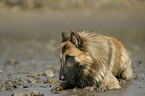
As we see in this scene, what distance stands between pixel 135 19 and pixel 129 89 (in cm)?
1867

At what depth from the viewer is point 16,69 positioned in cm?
1210

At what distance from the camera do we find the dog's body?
7.61m

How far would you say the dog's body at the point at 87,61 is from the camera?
7609 millimetres

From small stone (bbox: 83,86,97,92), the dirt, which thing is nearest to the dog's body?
small stone (bbox: 83,86,97,92)

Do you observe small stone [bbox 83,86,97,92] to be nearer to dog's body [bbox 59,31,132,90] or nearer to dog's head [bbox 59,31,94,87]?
dog's body [bbox 59,31,132,90]

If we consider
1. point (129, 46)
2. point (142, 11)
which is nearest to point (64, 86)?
point (129, 46)

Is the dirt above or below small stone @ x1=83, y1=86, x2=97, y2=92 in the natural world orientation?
above

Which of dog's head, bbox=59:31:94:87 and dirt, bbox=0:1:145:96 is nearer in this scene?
dog's head, bbox=59:31:94:87

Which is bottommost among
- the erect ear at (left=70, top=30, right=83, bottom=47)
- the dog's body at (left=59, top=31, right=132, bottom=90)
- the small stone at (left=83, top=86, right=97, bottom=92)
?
the small stone at (left=83, top=86, right=97, bottom=92)

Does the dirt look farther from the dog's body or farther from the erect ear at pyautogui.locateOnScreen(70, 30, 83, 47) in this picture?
the erect ear at pyautogui.locateOnScreen(70, 30, 83, 47)

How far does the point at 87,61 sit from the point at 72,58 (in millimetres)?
357

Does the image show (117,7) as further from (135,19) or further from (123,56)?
(123,56)

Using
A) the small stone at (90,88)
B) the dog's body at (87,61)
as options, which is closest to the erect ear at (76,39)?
the dog's body at (87,61)

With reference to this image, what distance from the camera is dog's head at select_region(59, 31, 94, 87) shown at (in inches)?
298
